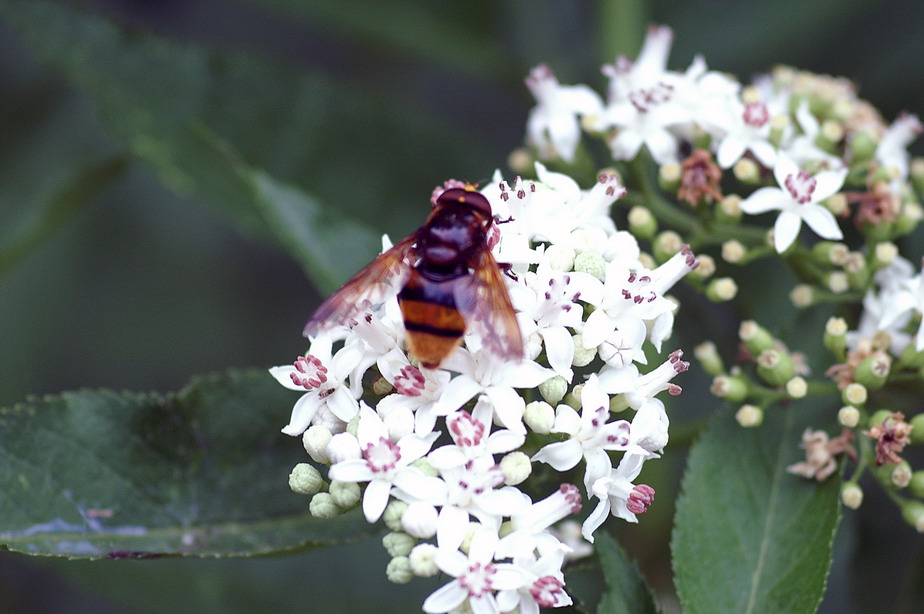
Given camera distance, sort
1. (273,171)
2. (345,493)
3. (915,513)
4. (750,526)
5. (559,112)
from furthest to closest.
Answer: (273,171), (559,112), (915,513), (750,526), (345,493)

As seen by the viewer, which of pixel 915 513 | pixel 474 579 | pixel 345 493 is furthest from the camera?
pixel 915 513

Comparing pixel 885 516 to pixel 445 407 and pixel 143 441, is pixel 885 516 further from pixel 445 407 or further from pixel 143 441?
pixel 143 441

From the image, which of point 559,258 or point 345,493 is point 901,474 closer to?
point 559,258

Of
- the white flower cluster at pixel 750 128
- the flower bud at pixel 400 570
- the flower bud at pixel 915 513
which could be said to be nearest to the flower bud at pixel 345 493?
the flower bud at pixel 400 570

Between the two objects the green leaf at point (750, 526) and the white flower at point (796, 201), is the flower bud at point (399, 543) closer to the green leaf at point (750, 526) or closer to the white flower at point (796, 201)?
the green leaf at point (750, 526)

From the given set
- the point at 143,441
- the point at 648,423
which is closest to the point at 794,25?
the point at 648,423

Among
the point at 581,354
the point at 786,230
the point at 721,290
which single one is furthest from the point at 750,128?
the point at 581,354

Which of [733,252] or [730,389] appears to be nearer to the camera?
[730,389]
